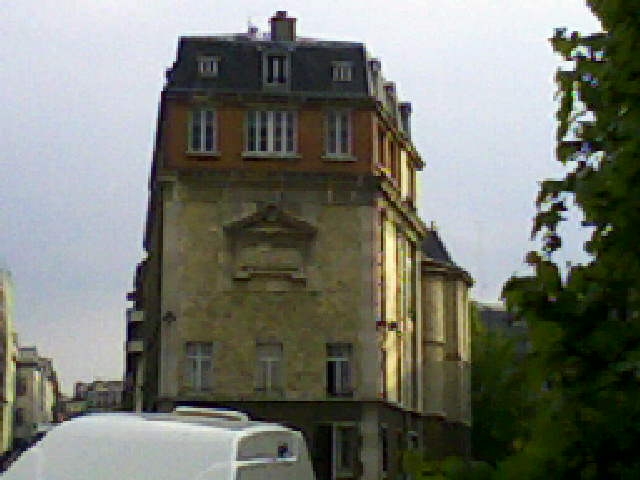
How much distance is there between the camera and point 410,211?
54812mm

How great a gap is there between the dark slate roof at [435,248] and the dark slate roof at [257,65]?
52.1 feet

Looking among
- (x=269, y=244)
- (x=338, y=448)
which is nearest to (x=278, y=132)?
(x=269, y=244)

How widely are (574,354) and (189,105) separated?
142ft

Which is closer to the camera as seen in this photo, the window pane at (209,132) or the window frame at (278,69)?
the window pane at (209,132)

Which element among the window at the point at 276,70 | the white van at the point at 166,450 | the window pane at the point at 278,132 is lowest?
the white van at the point at 166,450

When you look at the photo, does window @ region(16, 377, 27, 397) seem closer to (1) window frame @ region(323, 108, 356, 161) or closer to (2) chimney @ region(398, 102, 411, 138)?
(2) chimney @ region(398, 102, 411, 138)

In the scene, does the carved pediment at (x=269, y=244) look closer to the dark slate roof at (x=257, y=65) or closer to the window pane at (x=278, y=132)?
the window pane at (x=278, y=132)

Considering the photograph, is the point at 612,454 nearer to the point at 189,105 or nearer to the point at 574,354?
the point at 574,354

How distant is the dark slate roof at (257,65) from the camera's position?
4881cm

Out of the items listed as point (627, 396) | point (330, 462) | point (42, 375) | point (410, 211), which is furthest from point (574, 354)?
point (42, 375)

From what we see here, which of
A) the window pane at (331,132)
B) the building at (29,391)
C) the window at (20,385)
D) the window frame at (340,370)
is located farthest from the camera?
the window at (20,385)

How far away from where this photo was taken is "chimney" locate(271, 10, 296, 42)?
52.4 metres

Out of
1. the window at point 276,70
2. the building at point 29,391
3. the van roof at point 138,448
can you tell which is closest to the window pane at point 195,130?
the window at point 276,70

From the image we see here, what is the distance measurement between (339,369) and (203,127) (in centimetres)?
966
